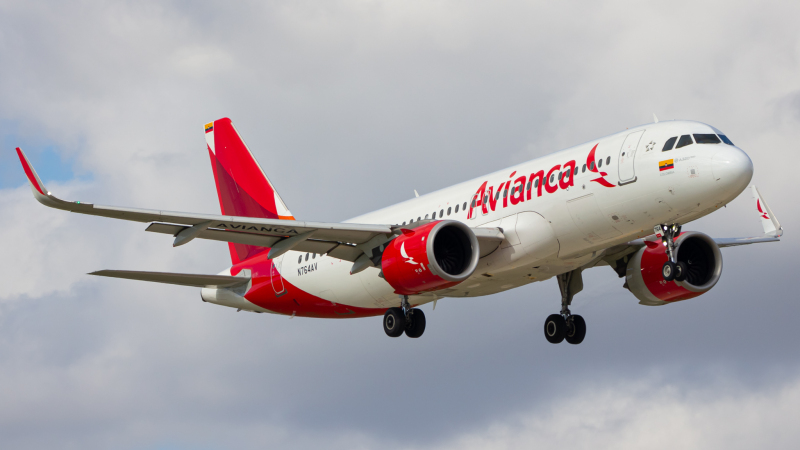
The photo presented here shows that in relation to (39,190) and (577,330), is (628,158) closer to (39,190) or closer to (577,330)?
(577,330)

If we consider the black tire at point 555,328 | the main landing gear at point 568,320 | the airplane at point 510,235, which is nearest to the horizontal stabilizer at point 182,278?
the airplane at point 510,235

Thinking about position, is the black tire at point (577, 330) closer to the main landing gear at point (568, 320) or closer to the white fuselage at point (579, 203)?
the main landing gear at point (568, 320)

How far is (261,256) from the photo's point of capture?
132ft

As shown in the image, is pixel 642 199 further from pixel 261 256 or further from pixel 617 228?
pixel 261 256

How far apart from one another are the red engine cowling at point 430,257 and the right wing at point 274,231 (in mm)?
692

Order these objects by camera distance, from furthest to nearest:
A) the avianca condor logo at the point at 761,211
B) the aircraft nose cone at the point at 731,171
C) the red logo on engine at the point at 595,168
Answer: the avianca condor logo at the point at 761,211
the red logo on engine at the point at 595,168
the aircraft nose cone at the point at 731,171

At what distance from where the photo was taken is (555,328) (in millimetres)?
37906

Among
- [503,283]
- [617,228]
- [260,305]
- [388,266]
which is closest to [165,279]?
[260,305]

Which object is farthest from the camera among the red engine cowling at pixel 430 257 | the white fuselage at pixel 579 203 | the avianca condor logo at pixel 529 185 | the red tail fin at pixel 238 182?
the red tail fin at pixel 238 182

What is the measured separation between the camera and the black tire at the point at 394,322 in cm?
3438

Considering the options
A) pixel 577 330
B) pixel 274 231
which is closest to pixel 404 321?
pixel 274 231

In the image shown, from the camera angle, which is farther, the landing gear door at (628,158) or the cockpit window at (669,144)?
the landing gear door at (628,158)

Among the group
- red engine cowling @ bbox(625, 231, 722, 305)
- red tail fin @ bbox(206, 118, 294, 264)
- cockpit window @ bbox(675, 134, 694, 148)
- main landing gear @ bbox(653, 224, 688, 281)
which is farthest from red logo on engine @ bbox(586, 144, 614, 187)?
red tail fin @ bbox(206, 118, 294, 264)

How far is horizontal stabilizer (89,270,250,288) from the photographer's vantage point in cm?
→ 3317
